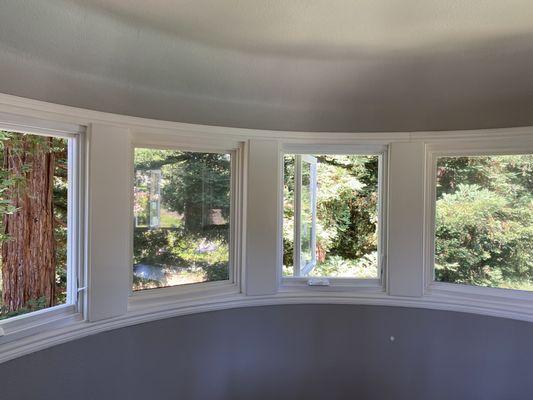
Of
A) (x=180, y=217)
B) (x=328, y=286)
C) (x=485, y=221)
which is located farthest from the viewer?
(x=328, y=286)

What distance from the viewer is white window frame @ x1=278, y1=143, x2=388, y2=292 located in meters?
2.56

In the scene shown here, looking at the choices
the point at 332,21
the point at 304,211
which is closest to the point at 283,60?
the point at 332,21

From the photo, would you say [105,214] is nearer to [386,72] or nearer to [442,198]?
[386,72]

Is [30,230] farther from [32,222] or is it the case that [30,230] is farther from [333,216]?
[333,216]

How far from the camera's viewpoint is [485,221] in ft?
8.07

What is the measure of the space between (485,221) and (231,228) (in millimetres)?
1691

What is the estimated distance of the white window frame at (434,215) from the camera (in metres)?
2.33

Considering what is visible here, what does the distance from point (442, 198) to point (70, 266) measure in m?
2.34

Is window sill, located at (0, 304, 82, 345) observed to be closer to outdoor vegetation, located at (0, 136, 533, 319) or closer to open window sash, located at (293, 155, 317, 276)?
outdoor vegetation, located at (0, 136, 533, 319)

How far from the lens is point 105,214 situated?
1954 millimetres

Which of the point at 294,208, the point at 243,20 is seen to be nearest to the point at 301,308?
the point at 294,208

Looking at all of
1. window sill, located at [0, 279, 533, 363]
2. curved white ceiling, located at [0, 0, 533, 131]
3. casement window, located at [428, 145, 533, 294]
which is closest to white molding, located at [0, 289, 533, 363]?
window sill, located at [0, 279, 533, 363]

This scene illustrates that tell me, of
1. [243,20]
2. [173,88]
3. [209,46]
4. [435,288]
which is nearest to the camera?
[243,20]

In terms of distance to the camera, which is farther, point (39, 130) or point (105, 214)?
point (105, 214)
